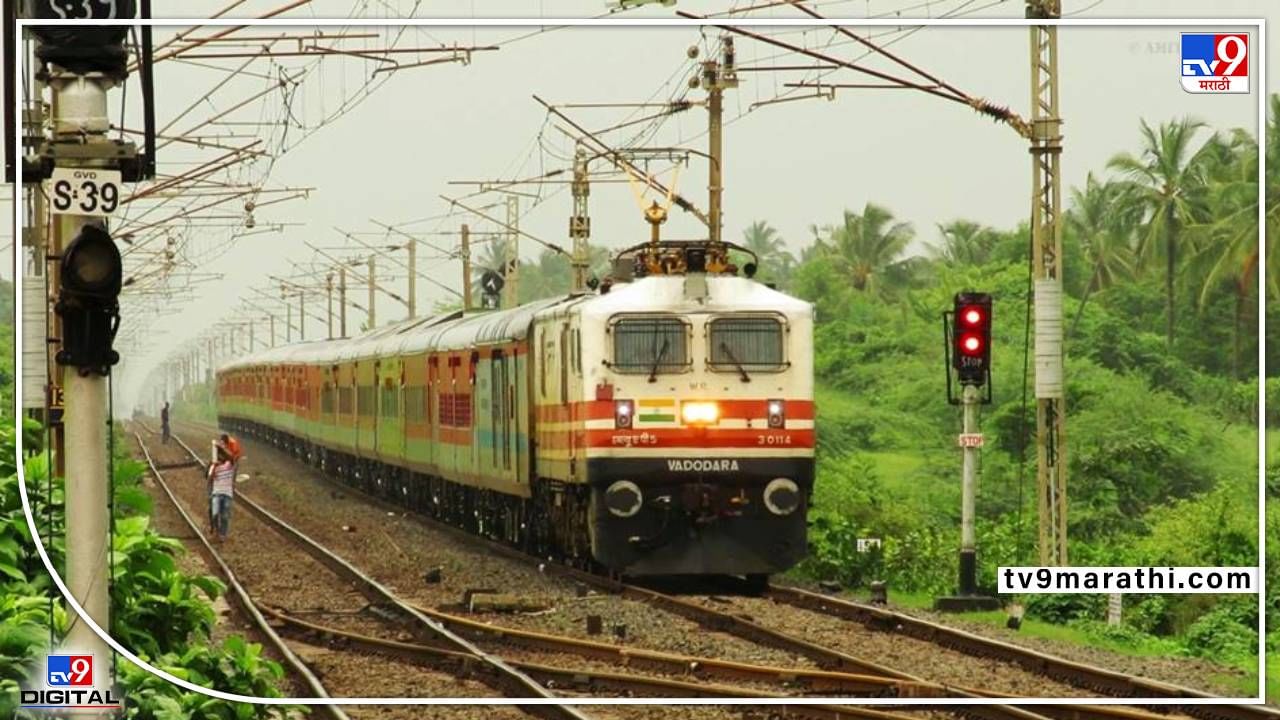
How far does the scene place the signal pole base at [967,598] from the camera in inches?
676

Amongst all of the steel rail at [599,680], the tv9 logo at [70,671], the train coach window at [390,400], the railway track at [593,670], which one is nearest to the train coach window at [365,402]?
the train coach window at [390,400]

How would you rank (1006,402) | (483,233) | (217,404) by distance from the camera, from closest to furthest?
(1006,402) < (483,233) < (217,404)

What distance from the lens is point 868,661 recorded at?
14.1 m

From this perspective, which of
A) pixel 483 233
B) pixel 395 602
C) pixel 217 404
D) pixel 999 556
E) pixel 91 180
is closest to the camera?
pixel 91 180

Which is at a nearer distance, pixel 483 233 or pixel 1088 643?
pixel 1088 643

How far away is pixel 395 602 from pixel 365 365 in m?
15.1

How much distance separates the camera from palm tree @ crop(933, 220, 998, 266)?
21219mm

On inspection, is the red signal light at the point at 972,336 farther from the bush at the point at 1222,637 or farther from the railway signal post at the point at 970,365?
the bush at the point at 1222,637

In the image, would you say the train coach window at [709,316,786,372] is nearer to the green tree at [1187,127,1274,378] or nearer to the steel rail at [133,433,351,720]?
the steel rail at [133,433,351,720]

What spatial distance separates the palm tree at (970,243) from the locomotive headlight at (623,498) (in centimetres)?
455

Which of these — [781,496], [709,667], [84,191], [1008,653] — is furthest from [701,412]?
[84,191]

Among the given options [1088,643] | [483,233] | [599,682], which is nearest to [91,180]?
[599,682]

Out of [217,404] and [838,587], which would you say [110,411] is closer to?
[838,587]

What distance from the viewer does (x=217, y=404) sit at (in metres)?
56.9
